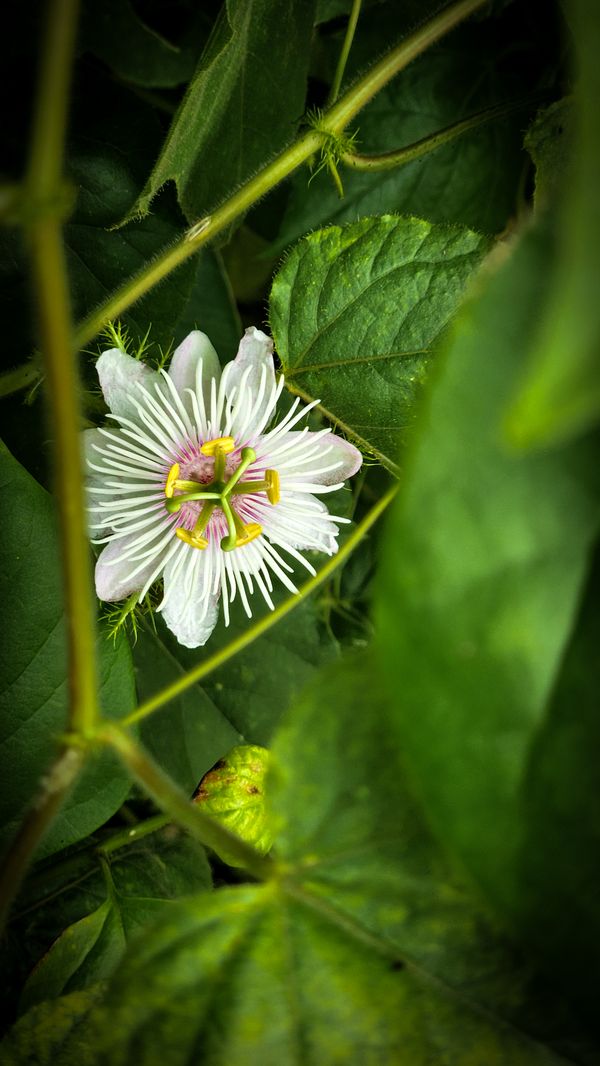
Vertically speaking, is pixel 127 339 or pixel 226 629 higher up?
pixel 127 339

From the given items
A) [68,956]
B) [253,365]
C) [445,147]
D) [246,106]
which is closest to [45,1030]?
[68,956]

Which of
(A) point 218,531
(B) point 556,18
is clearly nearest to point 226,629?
(A) point 218,531

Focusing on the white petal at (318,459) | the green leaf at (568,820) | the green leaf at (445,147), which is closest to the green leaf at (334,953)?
the green leaf at (568,820)

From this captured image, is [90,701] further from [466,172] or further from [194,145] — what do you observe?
[466,172]

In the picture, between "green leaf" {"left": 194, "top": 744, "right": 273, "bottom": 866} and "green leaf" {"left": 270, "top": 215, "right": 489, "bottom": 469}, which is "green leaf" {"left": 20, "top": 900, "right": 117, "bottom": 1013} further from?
"green leaf" {"left": 270, "top": 215, "right": 489, "bottom": 469}

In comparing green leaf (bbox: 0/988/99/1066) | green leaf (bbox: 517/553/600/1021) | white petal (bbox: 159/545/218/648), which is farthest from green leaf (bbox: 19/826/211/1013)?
green leaf (bbox: 517/553/600/1021)

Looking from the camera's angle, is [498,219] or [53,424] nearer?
[53,424]

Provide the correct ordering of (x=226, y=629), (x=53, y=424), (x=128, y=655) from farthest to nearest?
(x=226, y=629) < (x=128, y=655) < (x=53, y=424)
